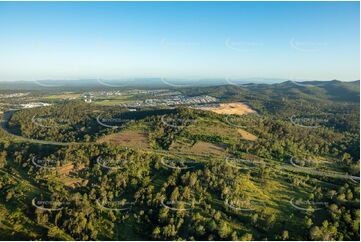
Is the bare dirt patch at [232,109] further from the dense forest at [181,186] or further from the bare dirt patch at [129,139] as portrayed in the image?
the bare dirt patch at [129,139]

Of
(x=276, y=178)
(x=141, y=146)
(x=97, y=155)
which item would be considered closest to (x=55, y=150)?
(x=97, y=155)

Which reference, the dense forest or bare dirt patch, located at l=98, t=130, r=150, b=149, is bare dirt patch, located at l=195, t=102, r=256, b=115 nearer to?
the dense forest

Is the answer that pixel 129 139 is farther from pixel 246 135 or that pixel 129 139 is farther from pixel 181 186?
pixel 181 186

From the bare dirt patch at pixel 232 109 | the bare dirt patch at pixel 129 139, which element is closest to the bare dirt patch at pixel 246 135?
the bare dirt patch at pixel 129 139

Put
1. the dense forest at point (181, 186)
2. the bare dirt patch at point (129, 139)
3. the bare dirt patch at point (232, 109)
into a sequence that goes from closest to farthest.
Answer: the dense forest at point (181, 186) < the bare dirt patch at point (129, 139) < the bare dirt patch at point (232, 109)

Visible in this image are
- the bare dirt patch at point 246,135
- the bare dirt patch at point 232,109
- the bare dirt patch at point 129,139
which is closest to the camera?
the bare dirt patch at point 129,139

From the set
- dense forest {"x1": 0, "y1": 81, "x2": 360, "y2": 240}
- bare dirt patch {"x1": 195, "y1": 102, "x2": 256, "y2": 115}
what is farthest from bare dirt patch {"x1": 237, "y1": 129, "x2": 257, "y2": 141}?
bare dirt patch {"x1": 195, "y1": 102, "x2": 256, "y2": 115}
